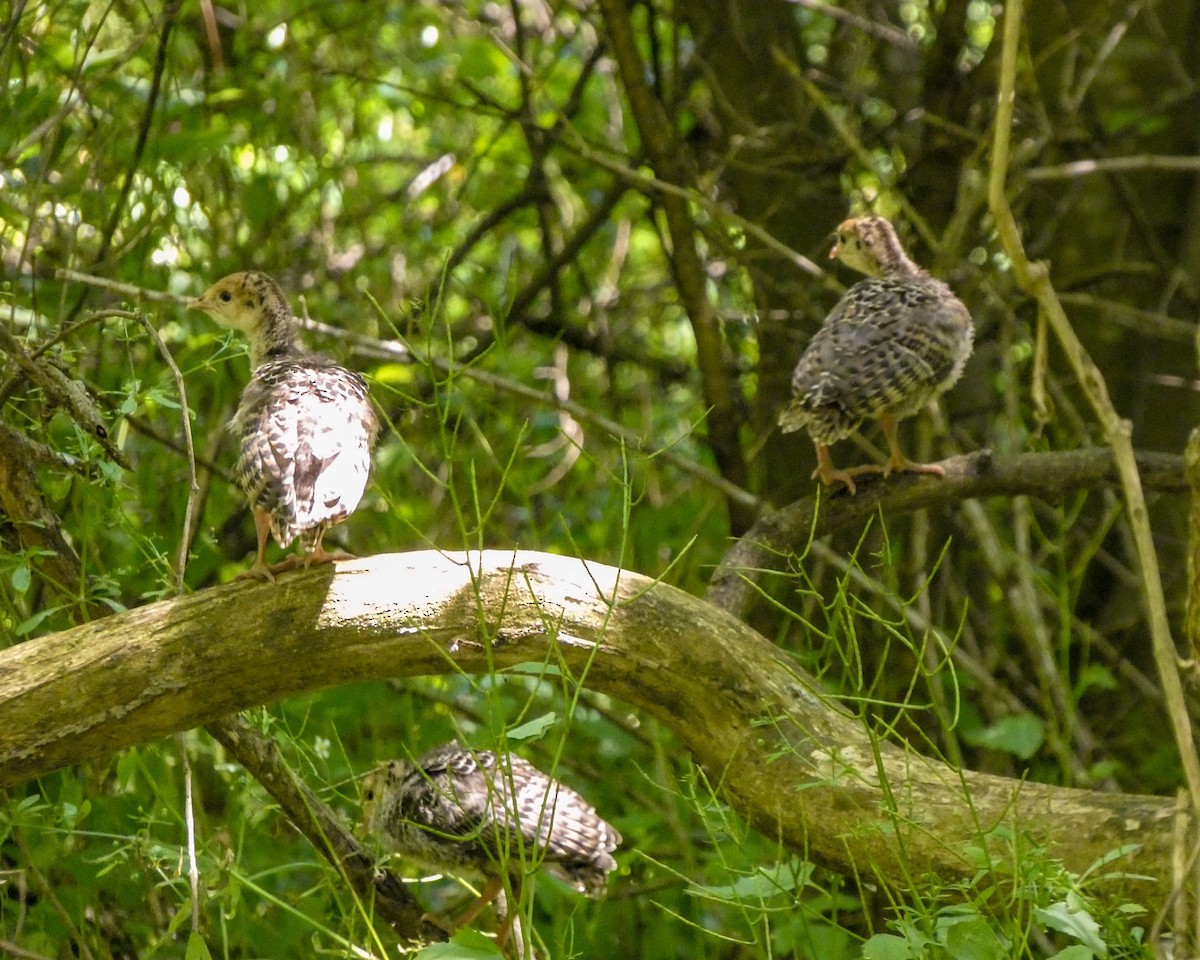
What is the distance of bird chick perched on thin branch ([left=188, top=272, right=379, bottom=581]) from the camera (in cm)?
346

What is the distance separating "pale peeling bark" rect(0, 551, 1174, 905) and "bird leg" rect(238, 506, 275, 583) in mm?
45

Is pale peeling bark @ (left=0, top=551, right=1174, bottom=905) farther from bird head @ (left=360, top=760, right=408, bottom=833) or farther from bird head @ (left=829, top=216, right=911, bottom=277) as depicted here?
bird head @ (left=829, top=216, right=911, bottom=277)

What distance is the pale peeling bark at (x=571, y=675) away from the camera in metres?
3.15

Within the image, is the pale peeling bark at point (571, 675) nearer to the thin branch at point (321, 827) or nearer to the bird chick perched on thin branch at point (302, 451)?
the bird chick perched on thin branch at point (302, 451)

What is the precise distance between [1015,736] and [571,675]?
2604 mm

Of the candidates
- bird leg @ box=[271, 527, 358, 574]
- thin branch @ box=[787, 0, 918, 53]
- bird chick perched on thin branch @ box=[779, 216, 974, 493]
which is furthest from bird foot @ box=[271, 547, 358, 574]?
thin branch @ box=[787, 0, 918, 53]

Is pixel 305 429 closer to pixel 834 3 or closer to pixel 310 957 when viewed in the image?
pixel 310 957

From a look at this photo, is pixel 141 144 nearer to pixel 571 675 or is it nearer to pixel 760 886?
pixel 571 675

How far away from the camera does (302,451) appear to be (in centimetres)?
353

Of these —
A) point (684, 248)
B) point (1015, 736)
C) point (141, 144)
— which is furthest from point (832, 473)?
point (141, 144)

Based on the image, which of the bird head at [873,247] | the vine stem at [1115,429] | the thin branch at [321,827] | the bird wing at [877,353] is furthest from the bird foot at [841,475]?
the vine stem at [1115,429]

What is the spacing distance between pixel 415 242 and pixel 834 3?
246 centimetres

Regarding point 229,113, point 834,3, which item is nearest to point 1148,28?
point 834,3

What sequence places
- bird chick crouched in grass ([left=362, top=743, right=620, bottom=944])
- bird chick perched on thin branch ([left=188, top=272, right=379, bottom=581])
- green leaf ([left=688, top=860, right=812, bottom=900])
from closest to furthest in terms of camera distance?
green leaf ([left=688, top=860, right=812, bottom=900])
bird chick perched on thin branch ([left=188, top=272, right=379, bottom=581])
bird chick crouched in grass ([left=362, top=743, right=620, bottom=944])
